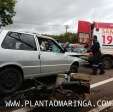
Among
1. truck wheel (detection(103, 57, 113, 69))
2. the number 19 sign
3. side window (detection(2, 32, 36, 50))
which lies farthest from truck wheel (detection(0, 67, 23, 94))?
the number 19 sign

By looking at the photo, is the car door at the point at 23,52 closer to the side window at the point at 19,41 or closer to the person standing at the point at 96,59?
the side window at the point at 19,41

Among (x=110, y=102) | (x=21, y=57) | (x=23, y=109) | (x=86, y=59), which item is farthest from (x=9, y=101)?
(x=86, y=59)

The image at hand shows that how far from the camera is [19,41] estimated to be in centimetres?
837

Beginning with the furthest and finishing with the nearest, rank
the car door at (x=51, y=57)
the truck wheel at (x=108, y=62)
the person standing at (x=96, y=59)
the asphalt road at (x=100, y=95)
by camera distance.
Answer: the truck wheel at (x=108, y=62) < the person standing at (x=96, y=59) < the car door at (x=51, y=57) < the asphalt road at (x=100, y=95)

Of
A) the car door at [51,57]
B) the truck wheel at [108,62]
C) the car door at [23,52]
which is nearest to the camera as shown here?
the car door at [23,52]

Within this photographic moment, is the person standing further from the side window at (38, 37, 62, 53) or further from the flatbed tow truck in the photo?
the flatbed tow truck

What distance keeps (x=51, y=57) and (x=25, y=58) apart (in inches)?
55.2

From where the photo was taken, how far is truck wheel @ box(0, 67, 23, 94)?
25.0ft

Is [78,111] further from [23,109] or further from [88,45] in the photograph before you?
[88,45]

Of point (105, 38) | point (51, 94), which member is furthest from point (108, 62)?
point (51, 94)

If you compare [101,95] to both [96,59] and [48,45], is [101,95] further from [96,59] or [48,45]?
[96,59]

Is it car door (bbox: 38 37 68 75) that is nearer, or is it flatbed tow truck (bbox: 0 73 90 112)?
flatbed tow truck (bbox: 0 73 90 112)

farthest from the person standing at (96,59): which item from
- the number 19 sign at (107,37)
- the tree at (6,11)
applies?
the tree at (6,11)

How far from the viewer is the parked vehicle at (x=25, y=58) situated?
7.70 meters
